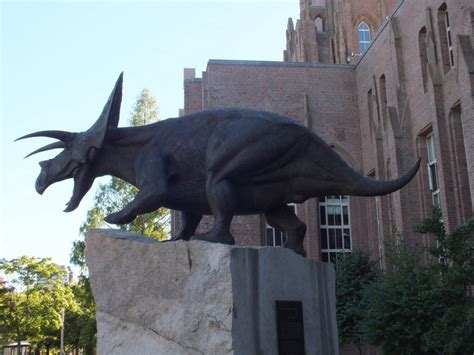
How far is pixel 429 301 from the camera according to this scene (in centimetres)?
1574

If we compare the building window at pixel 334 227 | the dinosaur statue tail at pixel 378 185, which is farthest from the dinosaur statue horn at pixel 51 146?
the building window at pixel 334 227

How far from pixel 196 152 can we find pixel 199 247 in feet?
3.31

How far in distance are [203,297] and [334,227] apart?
79.6ft

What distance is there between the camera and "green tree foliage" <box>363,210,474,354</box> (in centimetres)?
1426

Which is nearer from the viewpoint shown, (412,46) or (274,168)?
(274,168)

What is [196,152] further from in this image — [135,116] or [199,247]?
[135,116]

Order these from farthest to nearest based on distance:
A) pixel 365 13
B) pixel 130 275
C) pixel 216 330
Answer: pixel 365 13, pixel 130 275, pixel 216 330

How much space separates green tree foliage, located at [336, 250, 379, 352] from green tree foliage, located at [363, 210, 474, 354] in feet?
9.73

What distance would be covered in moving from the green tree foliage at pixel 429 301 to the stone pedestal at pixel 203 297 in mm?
9304

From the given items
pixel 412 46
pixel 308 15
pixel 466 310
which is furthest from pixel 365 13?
pixel 466 310

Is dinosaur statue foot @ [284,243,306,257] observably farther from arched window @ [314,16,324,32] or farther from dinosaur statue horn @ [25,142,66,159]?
arched window @ [314,16,324,32]

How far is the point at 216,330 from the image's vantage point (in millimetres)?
4887

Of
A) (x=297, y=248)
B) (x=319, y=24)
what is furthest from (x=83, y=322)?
(x=297, y=248)

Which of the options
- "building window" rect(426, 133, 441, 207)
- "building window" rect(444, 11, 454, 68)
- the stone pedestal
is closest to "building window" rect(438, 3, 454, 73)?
"building window" rect(444, 11, 454, 68)
